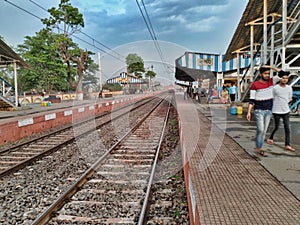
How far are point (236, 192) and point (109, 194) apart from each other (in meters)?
1.92

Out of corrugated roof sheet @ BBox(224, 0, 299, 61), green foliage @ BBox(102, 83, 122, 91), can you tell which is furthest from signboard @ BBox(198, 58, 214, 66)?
green foliage @ BBox(102, 83, 122, 91)

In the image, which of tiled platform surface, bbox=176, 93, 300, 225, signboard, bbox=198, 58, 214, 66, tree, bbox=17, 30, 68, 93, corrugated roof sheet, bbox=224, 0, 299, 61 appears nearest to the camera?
tiled platform surface, bbox=176, 93, 300, 225

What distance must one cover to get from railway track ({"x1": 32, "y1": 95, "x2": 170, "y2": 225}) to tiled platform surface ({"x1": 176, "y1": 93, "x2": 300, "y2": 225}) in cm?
81

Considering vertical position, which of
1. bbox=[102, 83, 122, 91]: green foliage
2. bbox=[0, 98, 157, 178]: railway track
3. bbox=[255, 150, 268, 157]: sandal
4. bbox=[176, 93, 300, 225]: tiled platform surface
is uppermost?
bbox=[102, 83, 122, 91]: green foliage

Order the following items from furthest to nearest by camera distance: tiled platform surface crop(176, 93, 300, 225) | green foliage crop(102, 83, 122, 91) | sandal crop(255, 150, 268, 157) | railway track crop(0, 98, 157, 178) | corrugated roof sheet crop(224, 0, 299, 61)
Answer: green foliage crop(102, 83, 122, 91) < corrugated roof sheet crop(224, 0, 299, 61) < railway track crop(0, 98, 157, 178) < sandal crop(255, 150, 268, 157) < tiled platform surface crop(176, 93, 300, 225)

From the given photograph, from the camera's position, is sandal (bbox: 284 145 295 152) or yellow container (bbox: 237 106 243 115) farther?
yellow container (bbox: 237 106 243 115)

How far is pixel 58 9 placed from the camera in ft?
105

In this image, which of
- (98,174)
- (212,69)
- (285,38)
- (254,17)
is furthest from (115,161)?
(212,69)

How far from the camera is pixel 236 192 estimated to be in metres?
3.42

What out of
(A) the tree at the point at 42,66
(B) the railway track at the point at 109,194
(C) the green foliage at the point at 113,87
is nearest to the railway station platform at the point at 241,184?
(B) the railway track at the point at 109,194

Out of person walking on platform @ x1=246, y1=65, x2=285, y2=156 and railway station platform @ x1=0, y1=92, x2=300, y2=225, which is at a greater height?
person walking on platform @ x1=246, y1=65, x2=285, y2=156

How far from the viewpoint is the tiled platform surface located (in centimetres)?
277

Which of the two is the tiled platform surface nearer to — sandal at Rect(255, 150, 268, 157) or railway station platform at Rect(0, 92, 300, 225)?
railway station platform at Rect(0, 92, 300, 225)

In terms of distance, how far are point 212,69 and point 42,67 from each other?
30.0 m
